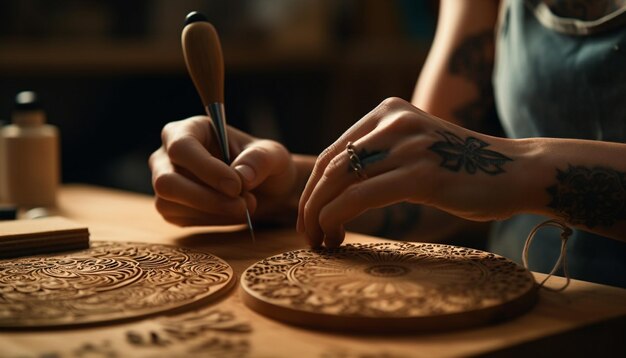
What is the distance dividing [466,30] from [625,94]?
Result: 0.43 metres

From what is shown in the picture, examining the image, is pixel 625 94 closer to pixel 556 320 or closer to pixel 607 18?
pixel 607 18

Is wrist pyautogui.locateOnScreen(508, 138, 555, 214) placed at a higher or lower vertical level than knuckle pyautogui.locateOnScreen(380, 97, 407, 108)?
lower

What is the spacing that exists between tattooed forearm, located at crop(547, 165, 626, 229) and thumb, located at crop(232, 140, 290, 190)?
37 centimetres

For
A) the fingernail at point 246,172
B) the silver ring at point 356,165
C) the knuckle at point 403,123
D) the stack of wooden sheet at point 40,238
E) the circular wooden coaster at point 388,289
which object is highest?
the knuckle at point 403,123

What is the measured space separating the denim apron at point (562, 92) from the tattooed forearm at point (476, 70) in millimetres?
85

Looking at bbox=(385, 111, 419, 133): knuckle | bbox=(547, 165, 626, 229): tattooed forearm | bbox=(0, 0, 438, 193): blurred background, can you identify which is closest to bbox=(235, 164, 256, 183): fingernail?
bbox=(385, 111, 419, 133): knuckle

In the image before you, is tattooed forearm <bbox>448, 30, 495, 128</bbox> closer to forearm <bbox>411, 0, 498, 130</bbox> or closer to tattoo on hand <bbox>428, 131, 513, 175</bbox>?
forearm <bbox>411, 0, 498, 130</bbox>

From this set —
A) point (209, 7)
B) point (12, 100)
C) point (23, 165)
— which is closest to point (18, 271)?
point (23, 165)

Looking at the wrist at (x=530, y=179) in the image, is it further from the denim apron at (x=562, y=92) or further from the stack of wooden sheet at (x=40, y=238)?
the stack of wooden sheet at (x=40, y=238)

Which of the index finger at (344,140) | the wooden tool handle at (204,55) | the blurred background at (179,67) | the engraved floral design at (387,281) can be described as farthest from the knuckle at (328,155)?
the blurred background at (179,67)

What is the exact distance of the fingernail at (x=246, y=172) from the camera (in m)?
0.98

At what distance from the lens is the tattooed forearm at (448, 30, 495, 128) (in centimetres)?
144

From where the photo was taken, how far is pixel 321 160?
2.81 ft

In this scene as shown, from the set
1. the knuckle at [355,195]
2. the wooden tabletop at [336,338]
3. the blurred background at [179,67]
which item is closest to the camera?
the wooden tabletop at [336,338]
